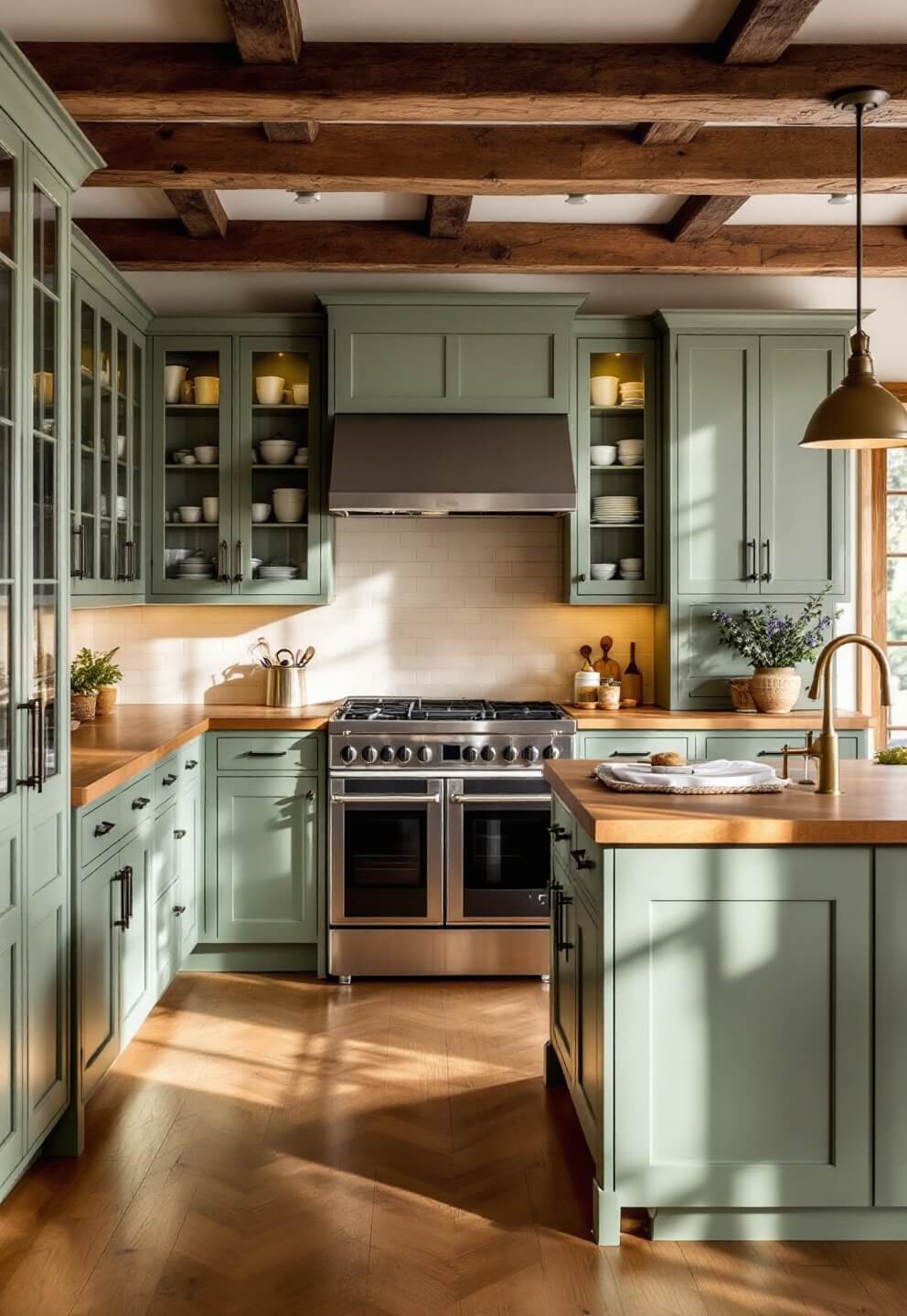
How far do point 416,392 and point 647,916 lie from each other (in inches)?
117

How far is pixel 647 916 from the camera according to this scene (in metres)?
2.53

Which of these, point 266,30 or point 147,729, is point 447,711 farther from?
point 266,30

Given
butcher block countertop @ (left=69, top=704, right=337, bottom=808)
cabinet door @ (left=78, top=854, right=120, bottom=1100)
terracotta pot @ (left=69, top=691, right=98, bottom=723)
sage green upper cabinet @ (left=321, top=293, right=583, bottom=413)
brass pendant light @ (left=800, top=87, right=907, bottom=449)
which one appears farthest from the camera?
sage green upper cabinet @ (left=321, top=293, right=583, bottom=413)

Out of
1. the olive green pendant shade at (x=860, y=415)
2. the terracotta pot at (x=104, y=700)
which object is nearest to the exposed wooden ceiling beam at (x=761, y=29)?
the olive green pendant shade at (x=860, y=415)

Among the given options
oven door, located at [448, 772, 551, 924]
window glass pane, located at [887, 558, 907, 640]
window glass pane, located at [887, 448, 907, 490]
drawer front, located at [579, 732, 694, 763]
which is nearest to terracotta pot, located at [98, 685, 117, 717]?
oven door, located at [448, 772, 551, 924]

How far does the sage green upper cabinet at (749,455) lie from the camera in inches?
193

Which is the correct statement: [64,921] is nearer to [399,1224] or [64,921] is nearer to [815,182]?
[399,1224]

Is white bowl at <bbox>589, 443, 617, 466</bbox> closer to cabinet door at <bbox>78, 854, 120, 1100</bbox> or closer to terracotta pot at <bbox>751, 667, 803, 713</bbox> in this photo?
terracotta pot at <bbox>751, 667, 803, 713</bbox>

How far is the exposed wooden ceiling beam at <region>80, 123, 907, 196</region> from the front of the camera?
3752 millimetres

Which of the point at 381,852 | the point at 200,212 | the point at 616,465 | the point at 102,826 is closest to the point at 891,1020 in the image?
the point at 102,826

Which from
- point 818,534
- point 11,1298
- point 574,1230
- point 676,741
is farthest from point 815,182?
point 11,1298

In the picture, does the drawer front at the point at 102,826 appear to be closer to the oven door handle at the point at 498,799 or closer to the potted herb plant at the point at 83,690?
the potted herb plant at the point at 83,690

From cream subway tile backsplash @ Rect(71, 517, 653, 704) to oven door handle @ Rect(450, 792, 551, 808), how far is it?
33.7 inches

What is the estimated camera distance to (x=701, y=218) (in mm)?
4461
